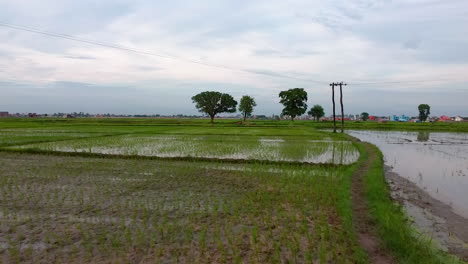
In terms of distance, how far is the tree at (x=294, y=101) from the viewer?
174 ft

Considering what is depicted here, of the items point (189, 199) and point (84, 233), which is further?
point (189, 199)

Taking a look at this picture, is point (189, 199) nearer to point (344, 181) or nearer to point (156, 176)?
point (156, 176)

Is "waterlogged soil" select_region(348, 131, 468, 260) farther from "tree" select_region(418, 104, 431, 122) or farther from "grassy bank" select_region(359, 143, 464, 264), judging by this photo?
"tree" select_region(418, 104, 431, 122)

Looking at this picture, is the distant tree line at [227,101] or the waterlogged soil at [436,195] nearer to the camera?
the waterlogged soil at [436,195]

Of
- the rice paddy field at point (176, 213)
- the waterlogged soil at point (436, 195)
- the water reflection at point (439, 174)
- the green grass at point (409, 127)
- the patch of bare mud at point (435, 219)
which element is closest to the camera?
the rice paddy field at point (176, 213)

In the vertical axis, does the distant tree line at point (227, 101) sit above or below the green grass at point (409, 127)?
above

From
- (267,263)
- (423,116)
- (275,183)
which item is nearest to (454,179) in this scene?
(275,183)

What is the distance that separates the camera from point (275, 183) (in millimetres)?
7168

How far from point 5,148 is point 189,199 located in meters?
11.5

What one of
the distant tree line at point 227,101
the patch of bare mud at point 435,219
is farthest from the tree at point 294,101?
the patch of bare mud at point 435,219

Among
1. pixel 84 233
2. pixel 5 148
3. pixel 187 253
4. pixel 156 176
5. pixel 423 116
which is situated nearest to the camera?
pixel 187 253

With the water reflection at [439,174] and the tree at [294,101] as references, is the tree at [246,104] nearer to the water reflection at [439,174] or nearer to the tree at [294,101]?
the tree at [294,101]

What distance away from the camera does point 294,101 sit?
53594mm

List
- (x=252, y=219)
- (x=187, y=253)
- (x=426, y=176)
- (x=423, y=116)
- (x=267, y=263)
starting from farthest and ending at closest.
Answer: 1. (x=423, y=116)
2. (x=426, y=176)
3. (x=252, y=219)
4. (x=187, y=253)
5. (x=267, y=263)
